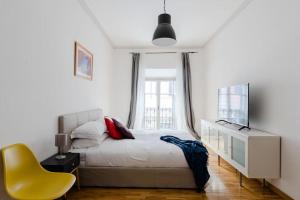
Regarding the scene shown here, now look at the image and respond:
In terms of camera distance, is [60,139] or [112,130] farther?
[112,130]

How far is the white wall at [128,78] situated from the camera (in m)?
5.49

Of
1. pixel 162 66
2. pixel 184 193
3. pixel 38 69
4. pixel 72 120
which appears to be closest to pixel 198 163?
pixel 184 193

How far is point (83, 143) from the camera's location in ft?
8.54

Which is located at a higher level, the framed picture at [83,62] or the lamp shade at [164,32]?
the lamp shade at [164,32]

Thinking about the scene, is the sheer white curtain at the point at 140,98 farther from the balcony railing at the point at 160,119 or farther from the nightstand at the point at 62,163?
the nightstand at the point at 62,163

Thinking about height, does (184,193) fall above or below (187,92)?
below

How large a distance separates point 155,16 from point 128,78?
93.1 inches

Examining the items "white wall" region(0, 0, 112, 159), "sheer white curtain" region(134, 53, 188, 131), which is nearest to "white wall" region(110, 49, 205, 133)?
"sheer white curtain" region(134, 53, 188, 131)

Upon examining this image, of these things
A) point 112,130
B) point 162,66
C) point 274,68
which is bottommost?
point 112,130

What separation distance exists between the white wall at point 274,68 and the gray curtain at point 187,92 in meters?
1.87

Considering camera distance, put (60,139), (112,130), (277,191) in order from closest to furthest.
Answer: (60,139), (277,191), (112,130)

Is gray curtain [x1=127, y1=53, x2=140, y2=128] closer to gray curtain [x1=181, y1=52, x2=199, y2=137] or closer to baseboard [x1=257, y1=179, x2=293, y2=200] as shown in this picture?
gray curtain [x1=181, y1=52, x2=199, y2=137]

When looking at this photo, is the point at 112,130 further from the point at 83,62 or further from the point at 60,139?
the point at 83,62

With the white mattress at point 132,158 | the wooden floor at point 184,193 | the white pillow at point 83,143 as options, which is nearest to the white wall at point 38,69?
the white pillow at point 83,143
